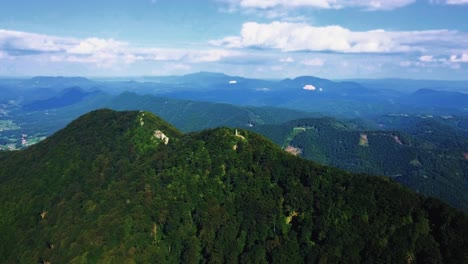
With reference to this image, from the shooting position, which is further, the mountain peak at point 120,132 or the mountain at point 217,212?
the mountain peak at point 120,132

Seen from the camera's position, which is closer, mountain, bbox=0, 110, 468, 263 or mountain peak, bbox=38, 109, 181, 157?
mountain, bbox=0, 110, 468, 263

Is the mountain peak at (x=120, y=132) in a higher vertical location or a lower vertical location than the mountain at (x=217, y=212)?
higher

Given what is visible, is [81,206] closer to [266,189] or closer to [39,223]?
[39,223]

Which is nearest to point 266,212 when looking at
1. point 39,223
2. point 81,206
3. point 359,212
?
point 359,212

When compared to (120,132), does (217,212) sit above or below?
below

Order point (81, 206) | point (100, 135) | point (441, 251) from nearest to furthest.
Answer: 1. point (441, 251)
2. point (81, 206)
3. point (100, 135)

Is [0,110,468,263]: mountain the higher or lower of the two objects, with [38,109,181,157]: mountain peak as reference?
lower

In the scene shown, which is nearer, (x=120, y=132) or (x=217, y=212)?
(x=217, y=212)

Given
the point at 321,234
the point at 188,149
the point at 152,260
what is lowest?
the point at 152,260
